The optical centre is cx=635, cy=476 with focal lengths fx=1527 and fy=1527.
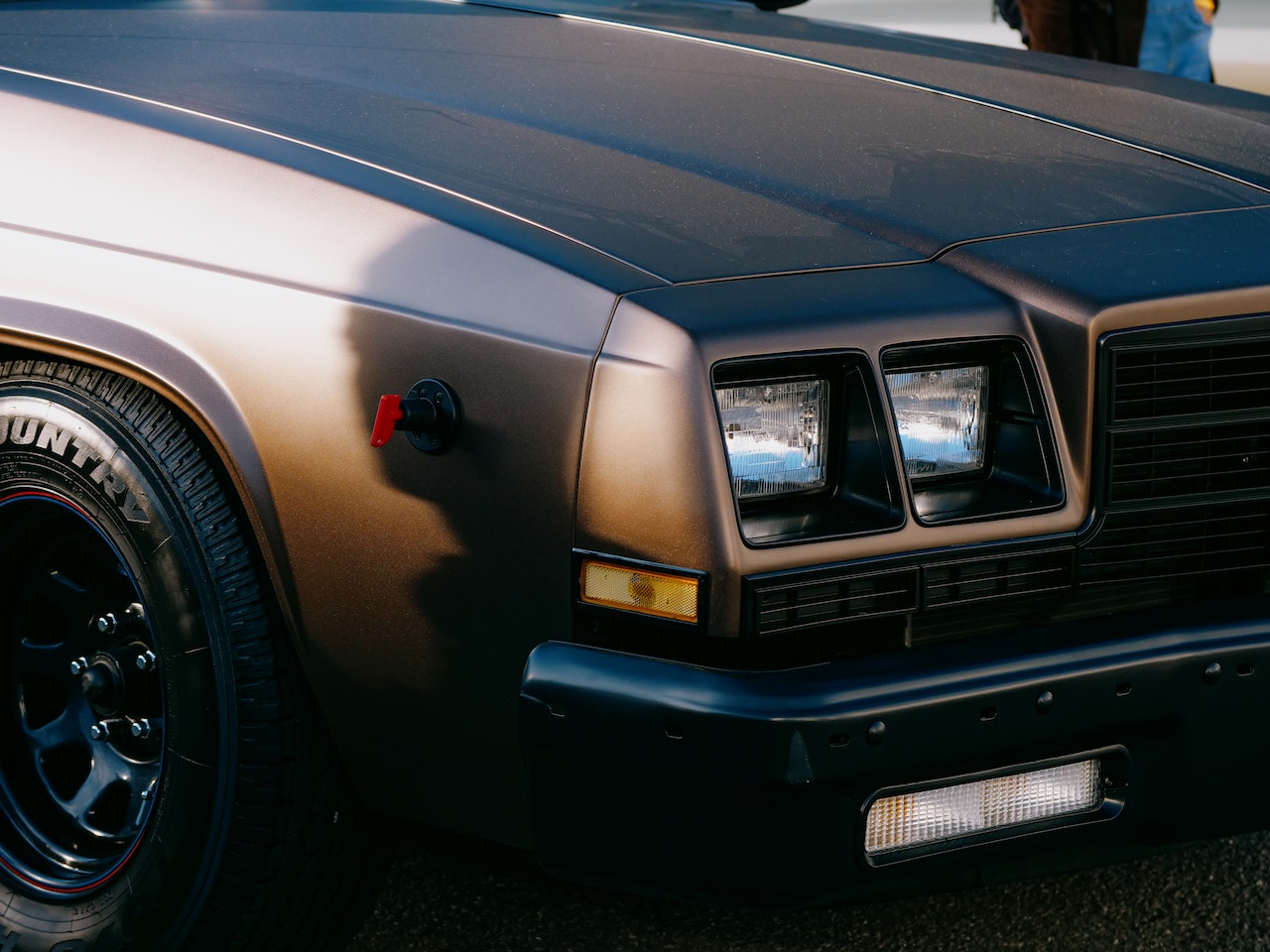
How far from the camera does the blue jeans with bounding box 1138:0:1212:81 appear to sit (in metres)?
4.57

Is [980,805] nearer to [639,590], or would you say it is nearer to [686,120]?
[639,590]

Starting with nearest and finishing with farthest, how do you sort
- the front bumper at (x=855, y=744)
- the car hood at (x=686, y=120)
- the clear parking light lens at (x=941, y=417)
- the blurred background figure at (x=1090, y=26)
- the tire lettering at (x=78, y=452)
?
1. the front bumper at (x=855, y=744)
2. the clear parking light lens at (x=941, y=417)
3. the car hood at (x=686, y=120)
4. the tire lettering at (x=78, y=452)
5. the blurred background figure at (x=1090, y=26)

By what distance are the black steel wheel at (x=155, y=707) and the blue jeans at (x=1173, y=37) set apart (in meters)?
3.65

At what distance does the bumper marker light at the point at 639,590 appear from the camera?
1.60m

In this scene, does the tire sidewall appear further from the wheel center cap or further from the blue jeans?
the blue jeans

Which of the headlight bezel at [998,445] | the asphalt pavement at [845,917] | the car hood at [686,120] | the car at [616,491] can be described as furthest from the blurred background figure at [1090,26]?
the headlight bezel at [998,445]

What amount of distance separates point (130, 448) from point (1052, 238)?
1.16 m

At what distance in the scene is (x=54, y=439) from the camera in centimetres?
198

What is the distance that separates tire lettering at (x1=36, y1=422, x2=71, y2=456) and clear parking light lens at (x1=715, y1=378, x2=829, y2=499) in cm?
90

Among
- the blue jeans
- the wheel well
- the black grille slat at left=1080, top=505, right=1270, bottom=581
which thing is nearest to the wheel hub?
the wheel well

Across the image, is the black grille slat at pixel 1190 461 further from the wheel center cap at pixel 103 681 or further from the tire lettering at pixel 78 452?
the wheel center cap at pixel 103 681

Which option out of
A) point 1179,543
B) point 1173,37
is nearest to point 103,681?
point 1179,543

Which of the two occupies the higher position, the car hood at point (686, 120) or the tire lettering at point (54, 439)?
the car hood at point (686, 120)

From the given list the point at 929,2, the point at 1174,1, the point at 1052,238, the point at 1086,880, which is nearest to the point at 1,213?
the point at 1052,238
